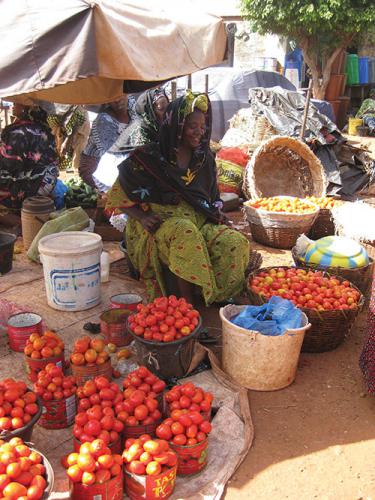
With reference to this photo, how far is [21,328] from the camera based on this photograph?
124 inches

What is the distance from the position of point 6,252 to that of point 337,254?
9.37ft

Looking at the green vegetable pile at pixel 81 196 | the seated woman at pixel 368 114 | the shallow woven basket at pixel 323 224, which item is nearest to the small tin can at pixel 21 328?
the green vegetable pile at pixel 81 196

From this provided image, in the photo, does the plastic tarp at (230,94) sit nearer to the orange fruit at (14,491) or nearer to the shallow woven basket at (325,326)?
the shallow woven basket at (325,326)

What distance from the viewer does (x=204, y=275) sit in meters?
3.42

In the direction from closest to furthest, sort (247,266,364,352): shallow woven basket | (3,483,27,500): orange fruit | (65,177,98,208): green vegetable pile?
(3,483,27,500): orange fruit → (247,266,364,352): shallow woven basket → (65,177,98,208): green vegetable pile

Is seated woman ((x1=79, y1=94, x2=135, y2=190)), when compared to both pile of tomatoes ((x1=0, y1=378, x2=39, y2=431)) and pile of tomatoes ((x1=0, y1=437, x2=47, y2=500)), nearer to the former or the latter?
pile of tomatoes ((x1=0, y1=378, x2=39, y2=431))

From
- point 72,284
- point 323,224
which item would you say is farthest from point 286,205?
point 72,284

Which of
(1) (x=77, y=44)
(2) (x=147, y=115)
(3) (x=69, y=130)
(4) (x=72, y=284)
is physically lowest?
(4) (x=72, y=284)

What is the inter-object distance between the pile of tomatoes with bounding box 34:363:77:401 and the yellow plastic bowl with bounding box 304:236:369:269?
2.36 m

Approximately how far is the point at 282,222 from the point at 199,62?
261cm

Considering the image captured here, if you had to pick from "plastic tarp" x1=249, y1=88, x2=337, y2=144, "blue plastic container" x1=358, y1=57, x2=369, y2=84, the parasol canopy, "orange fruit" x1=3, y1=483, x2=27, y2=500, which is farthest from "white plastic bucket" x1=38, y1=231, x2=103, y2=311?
"blue plastic container" x1=358, y1=57, x2=369, y2=84

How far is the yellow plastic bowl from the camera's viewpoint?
4.05 metres

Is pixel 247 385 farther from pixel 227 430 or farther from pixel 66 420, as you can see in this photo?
pixel 66 420

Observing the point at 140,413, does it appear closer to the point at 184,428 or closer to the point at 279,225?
the point at 184,428
